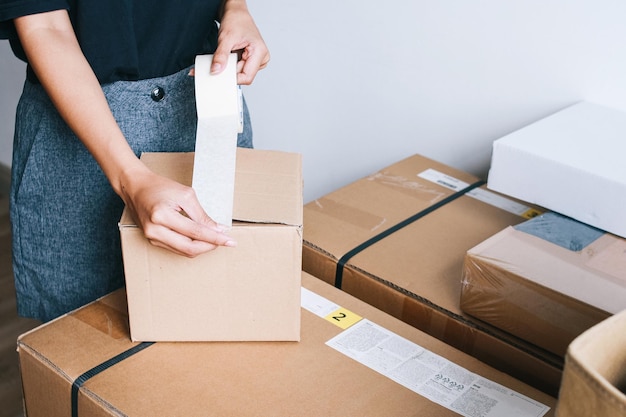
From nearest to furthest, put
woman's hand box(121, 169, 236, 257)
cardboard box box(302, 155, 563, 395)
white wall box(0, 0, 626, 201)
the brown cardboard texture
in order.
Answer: the brown cardboard texture
woman's hand box(121, 169, 236, 257)
cardboard box box(302, 155, 563, 395)
white wall box(0, 0, 626, 201)

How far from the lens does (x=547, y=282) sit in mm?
975

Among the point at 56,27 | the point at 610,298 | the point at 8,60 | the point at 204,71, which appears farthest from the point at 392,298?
the point at 8,60

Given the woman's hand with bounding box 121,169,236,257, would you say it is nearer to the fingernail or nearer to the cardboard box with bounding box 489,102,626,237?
the fingernail

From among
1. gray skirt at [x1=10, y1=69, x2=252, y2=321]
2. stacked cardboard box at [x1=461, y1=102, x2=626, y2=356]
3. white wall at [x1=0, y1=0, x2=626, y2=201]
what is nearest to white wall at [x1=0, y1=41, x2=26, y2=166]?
white wall at [x1=0, y1=0, x2=626, y2=201]

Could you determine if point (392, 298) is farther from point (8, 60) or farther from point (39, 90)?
point (8, 60)

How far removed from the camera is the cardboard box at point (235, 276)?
0.90 m

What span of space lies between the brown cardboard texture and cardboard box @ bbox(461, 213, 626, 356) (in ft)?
1.21

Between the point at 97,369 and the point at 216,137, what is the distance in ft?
1.13

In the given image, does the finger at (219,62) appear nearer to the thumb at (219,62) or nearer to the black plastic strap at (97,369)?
the thumb at (219,62)

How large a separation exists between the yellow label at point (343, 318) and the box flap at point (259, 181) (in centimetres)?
21

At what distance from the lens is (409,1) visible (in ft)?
5.00

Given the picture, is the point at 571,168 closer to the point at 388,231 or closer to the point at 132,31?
the point at 388,231

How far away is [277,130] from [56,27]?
1.05 metres

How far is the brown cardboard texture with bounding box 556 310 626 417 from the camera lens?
0.50 m
